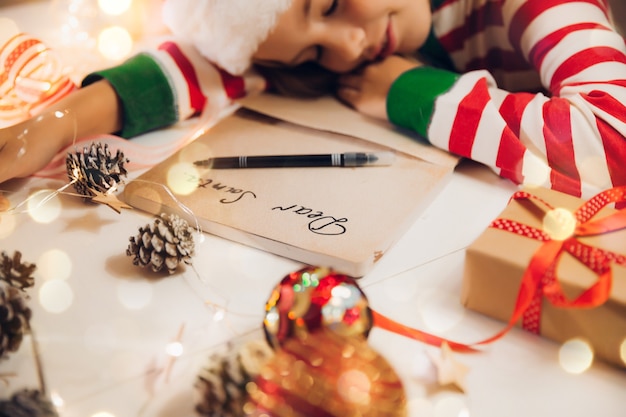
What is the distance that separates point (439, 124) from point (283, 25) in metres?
0.22

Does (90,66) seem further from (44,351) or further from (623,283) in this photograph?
(623,283)

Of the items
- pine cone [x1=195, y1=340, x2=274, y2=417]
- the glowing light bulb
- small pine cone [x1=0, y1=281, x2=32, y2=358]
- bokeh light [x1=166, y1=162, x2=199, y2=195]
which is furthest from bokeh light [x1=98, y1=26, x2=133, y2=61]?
pine cone [x1=195, y1=340, x2=274, y2=417]

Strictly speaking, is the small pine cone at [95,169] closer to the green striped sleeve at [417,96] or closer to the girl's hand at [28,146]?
the girl's hand at [28,146]

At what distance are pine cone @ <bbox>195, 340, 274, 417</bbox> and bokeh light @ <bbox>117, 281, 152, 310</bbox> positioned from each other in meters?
0.12

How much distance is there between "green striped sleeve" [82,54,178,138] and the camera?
0.68 meters

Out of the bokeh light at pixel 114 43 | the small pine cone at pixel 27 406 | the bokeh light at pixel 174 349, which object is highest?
the bokeh light at pixel 114 43

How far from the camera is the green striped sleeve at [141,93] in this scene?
680mm

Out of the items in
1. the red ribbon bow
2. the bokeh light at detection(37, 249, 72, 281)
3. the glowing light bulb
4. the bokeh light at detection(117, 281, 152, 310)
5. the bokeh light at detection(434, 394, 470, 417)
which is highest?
the glowing light bulb

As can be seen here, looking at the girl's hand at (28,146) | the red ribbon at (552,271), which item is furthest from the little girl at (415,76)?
the red ribbon at (552,271)

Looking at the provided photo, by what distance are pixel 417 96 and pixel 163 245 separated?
0.35 m

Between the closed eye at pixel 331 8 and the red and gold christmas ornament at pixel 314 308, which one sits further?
the closed eye at pixel 331 8

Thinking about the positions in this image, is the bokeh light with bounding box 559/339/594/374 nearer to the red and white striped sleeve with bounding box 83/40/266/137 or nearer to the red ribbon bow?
the red ribbon bow

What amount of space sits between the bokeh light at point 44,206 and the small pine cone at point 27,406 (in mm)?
232

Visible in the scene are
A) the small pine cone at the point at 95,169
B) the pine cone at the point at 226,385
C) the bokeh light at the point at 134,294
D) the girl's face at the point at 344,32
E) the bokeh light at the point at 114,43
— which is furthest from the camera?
the bokeh light at the point at 114,43
